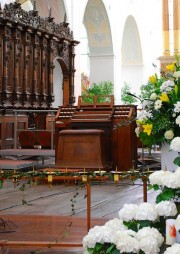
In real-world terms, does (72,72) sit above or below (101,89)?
above

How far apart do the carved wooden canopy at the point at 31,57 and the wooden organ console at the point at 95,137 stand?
415 centimetres

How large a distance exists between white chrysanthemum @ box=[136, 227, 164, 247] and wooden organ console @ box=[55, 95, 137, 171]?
22.4ft

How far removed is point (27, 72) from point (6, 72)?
56.1 inches

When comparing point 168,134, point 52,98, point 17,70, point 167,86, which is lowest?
point 168,134

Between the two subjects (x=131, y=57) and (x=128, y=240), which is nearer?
(x=128, y=240)

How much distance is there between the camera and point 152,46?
1243 inches

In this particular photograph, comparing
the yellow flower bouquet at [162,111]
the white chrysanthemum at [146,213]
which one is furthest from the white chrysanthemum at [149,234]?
the yellow flower bouquet at [162,111]

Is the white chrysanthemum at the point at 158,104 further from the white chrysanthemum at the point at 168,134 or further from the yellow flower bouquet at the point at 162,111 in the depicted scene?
the white chrysanthemum at the point at 168,134

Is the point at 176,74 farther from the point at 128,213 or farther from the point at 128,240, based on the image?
the point at 128,240

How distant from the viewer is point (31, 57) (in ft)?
53.1

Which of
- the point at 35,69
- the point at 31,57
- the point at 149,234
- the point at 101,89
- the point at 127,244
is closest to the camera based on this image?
the point at 127,244

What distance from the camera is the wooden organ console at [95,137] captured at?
383 inches

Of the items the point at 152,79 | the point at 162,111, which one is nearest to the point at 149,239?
the point at 162,111

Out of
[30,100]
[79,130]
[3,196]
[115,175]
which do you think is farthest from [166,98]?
[30,100]
